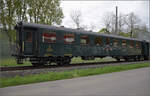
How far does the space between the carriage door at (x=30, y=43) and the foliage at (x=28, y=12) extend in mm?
12533

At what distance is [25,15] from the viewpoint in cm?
2948

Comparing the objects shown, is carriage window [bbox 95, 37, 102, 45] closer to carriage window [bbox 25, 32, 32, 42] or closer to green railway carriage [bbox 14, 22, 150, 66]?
green railway carriage [bbox 14, 22, 150, 66]

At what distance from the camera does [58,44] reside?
15.9 meters

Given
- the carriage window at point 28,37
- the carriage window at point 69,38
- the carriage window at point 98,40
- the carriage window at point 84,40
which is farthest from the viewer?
the carriage window at point 98,40

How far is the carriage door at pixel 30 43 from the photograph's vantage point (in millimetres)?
14312

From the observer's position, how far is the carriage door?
1431 cm

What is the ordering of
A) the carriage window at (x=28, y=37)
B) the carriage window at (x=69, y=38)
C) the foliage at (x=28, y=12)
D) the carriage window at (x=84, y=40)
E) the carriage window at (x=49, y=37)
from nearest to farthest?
the carriage window at (x=28, y=37) → the carriage window at (x=49, y=37) → the carriage window at (x=69, y=38) → the carriage window at (x=84, y=40) → the foliage at (x=28, y=12)

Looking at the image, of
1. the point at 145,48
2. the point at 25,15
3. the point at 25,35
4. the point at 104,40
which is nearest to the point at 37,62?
the point at 25,35

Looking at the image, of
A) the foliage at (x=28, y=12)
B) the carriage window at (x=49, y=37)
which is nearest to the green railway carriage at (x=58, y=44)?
the carriage window at (x=49, y=37)

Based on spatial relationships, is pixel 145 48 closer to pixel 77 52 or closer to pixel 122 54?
pixel 122 54

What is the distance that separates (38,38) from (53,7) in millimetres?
17874

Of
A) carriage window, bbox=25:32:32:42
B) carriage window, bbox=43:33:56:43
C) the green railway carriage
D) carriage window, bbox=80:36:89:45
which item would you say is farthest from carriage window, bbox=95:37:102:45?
carriage window, bbox=25:32:32:42

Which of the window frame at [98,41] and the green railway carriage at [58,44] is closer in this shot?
the green railway carriage at [58,44]

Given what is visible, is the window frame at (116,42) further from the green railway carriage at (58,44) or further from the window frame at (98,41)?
the window frame at (98,41)
